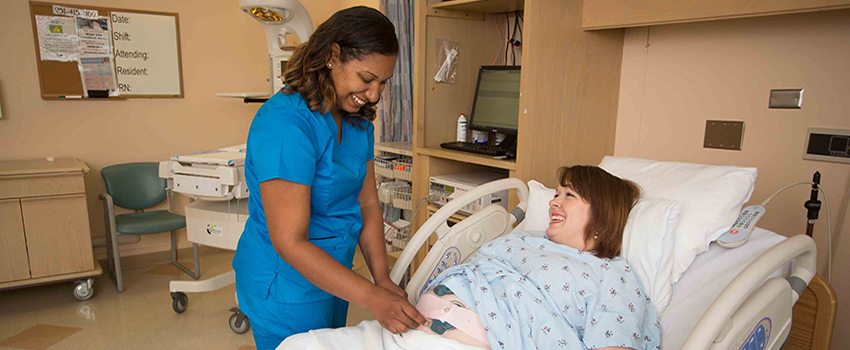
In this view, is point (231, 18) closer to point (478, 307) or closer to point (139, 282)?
point (139, 282)

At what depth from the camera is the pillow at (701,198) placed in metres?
1.36

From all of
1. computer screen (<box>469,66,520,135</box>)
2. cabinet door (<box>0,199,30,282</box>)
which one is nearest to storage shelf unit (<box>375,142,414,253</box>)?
computer screen (<box>469,66,520,135</box>)

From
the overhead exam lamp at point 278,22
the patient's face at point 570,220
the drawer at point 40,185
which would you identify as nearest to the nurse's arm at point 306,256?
the patient's face at point 570,220

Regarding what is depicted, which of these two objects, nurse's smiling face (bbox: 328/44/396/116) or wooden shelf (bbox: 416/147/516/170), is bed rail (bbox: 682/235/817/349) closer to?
nurse's smiling face (bbox: 328/44/396/116)

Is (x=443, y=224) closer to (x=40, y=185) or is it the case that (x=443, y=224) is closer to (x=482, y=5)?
(x=482, y=5)

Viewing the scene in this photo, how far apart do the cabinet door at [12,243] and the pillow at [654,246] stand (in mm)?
2814

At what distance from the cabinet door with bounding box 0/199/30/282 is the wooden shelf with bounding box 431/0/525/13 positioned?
229 centimetres

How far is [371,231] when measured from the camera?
4.56 ft

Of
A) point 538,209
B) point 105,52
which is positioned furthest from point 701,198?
point 105,52

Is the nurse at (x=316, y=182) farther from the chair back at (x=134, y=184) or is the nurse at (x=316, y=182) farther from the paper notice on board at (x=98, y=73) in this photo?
the paper notice on board at (x=98, y=73)

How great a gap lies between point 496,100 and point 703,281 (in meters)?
1.29

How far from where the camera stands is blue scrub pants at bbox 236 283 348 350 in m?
1.23

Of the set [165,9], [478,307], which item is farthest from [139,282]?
[478,307]

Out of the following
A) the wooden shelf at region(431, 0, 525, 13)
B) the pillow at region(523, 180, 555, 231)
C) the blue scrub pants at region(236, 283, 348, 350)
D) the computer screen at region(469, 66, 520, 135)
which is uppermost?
the wooden shelf at region(431, 0, 525, 13)
